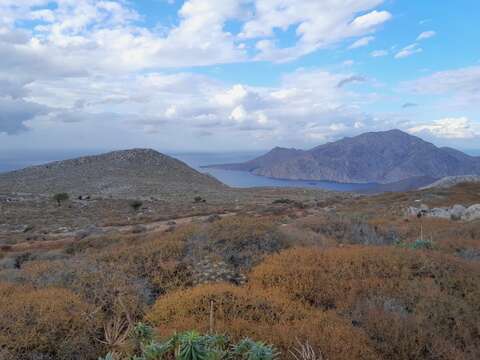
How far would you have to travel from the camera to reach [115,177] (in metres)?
65.8

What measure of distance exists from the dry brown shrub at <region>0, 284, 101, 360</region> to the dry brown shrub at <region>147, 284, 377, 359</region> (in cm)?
93

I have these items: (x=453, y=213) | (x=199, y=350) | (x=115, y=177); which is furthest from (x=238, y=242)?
(x=115, y=177)

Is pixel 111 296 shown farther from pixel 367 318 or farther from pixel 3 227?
pixel 3 227

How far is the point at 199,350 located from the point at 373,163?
174m

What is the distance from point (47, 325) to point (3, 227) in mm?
24023

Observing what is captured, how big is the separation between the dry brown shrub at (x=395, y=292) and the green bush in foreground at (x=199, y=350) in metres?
1.85

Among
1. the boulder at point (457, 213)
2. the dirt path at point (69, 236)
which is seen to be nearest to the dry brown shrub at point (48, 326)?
the dirt path at point (69, 236)

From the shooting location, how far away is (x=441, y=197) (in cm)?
2623

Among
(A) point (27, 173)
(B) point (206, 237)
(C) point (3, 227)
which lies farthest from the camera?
(A) point (27, 173)

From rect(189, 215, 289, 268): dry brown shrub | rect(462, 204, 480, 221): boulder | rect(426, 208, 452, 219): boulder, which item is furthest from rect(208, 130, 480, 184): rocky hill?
rect(189, 215, 289, 268): dry brown shrub

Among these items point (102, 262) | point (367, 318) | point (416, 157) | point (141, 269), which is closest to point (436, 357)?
point (367, 318)

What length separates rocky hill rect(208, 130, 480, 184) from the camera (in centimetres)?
15162

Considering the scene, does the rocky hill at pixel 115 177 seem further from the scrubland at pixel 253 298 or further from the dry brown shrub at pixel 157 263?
the scrubland at pixel 253 298

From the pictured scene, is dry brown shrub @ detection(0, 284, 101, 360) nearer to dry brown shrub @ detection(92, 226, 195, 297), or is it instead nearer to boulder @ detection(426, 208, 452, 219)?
dry brown shrub @ detection(92, 226, 195, 297)
